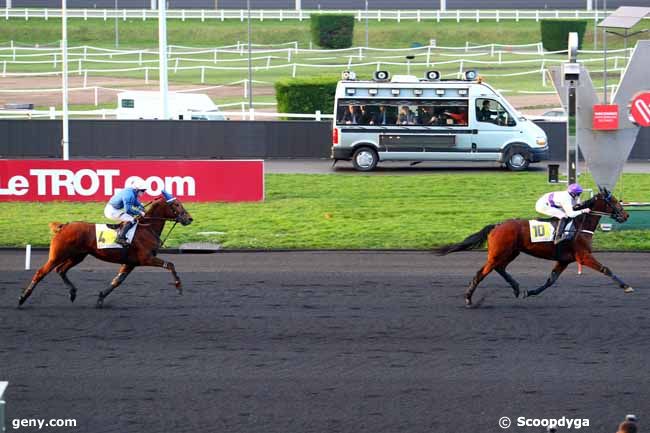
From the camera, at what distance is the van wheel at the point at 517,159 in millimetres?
29594

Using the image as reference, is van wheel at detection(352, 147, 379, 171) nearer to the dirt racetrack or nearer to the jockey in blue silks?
the dirt racetrack

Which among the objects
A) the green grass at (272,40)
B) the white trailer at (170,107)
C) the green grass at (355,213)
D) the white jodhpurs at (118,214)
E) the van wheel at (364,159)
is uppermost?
the green grass at (272,40)

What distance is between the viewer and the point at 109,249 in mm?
14312

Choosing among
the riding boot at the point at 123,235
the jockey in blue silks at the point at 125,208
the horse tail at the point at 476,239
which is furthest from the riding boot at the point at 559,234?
the riding boot at the point at 123,235

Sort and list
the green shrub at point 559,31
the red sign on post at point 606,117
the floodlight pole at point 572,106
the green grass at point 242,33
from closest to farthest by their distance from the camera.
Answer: the floodlight pole at point 572,106 < the red sign on post at point 606,117 < the green shrub at point 559,31 < the green grass at point 242,33

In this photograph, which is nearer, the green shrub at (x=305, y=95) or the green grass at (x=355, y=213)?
the green grass at (x=355, y=213)

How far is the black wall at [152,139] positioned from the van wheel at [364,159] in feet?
11.6

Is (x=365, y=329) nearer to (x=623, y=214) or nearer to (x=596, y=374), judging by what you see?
(x=596, y=374)

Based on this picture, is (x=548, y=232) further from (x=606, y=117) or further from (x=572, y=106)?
(x=606, y=117)

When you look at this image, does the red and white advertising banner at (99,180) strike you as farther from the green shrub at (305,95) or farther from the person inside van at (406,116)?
the green shrub at (305,95)

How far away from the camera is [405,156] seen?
97.9ft

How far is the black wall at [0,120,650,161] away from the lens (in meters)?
31.8

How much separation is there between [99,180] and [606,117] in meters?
10.3

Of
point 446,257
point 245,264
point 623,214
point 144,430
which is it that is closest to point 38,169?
point 245,264
